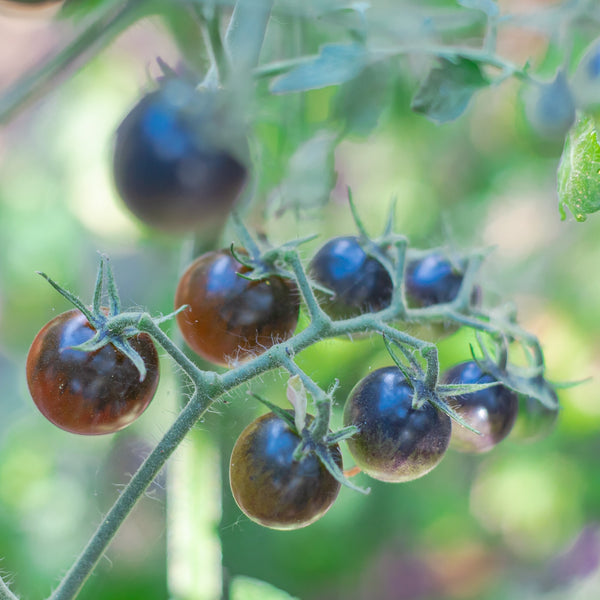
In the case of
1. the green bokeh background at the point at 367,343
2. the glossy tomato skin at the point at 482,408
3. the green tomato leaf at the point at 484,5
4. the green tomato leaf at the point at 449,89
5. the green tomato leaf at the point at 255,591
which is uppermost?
the green tomato leaf at the point at 484,5

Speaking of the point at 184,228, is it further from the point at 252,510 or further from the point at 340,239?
the point at 252,510

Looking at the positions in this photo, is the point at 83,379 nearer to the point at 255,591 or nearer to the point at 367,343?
the point at 255,591

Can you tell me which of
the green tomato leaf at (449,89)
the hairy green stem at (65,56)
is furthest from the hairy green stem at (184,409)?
the hairy green stem at (65,56)

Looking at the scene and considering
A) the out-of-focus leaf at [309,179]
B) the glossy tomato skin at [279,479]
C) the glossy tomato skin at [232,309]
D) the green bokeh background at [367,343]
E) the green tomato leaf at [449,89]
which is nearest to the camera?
the glossy tomato skin at [279,479]

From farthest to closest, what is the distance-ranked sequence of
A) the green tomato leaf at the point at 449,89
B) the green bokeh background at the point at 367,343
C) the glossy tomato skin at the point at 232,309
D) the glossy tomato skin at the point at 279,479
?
1. the green bokeh background at the point at 367,343
2. the green tomato leaf at the point at 449,89
3. the glossy tomato skin at the point at 232,309
4. the glossy tomato skin at the point at 279,479

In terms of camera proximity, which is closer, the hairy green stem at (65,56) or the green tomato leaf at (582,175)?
the green tomato leaf at (582,175)

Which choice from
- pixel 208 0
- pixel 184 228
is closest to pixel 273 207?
pixel 184 228

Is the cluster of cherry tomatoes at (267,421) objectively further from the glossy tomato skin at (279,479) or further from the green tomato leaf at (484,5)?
the green tomato leaf at (484,5)
